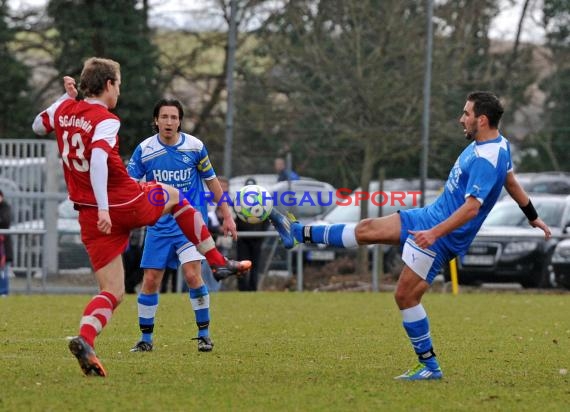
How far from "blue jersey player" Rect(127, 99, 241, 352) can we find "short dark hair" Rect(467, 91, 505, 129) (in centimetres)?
281

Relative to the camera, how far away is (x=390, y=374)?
8.69m

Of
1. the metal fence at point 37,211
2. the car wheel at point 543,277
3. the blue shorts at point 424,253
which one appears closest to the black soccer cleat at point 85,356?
the blue shorts at point 424,253

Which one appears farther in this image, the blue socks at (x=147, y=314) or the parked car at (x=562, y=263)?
the parked car at (x=562, y=263)

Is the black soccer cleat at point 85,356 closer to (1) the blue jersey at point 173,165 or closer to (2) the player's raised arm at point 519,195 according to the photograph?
(1) the blue jersey at point 173,165

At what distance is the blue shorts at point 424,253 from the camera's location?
8273 mm

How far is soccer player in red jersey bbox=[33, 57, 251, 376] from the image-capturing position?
787 centimetres

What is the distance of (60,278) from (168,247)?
10.4 meters

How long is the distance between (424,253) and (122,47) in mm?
21138

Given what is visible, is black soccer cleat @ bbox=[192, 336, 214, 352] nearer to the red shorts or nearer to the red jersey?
the red shorts

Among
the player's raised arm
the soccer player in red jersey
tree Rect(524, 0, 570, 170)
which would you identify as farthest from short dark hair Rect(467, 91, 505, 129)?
tree Rect(524, 0, 570, 170)

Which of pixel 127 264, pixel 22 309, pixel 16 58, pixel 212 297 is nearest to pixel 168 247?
pixel 22 309

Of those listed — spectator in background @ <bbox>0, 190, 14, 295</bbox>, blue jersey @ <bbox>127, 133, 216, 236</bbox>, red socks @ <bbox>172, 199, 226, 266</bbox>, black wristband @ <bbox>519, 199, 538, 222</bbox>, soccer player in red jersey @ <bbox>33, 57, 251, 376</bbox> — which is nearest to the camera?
soccer player in red jersey @ <bbox>33, 57, 251, 376</bbox>

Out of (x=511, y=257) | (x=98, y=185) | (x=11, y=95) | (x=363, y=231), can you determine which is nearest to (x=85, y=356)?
(x=98, y=185)

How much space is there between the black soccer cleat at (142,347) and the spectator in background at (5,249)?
9.78 meters
